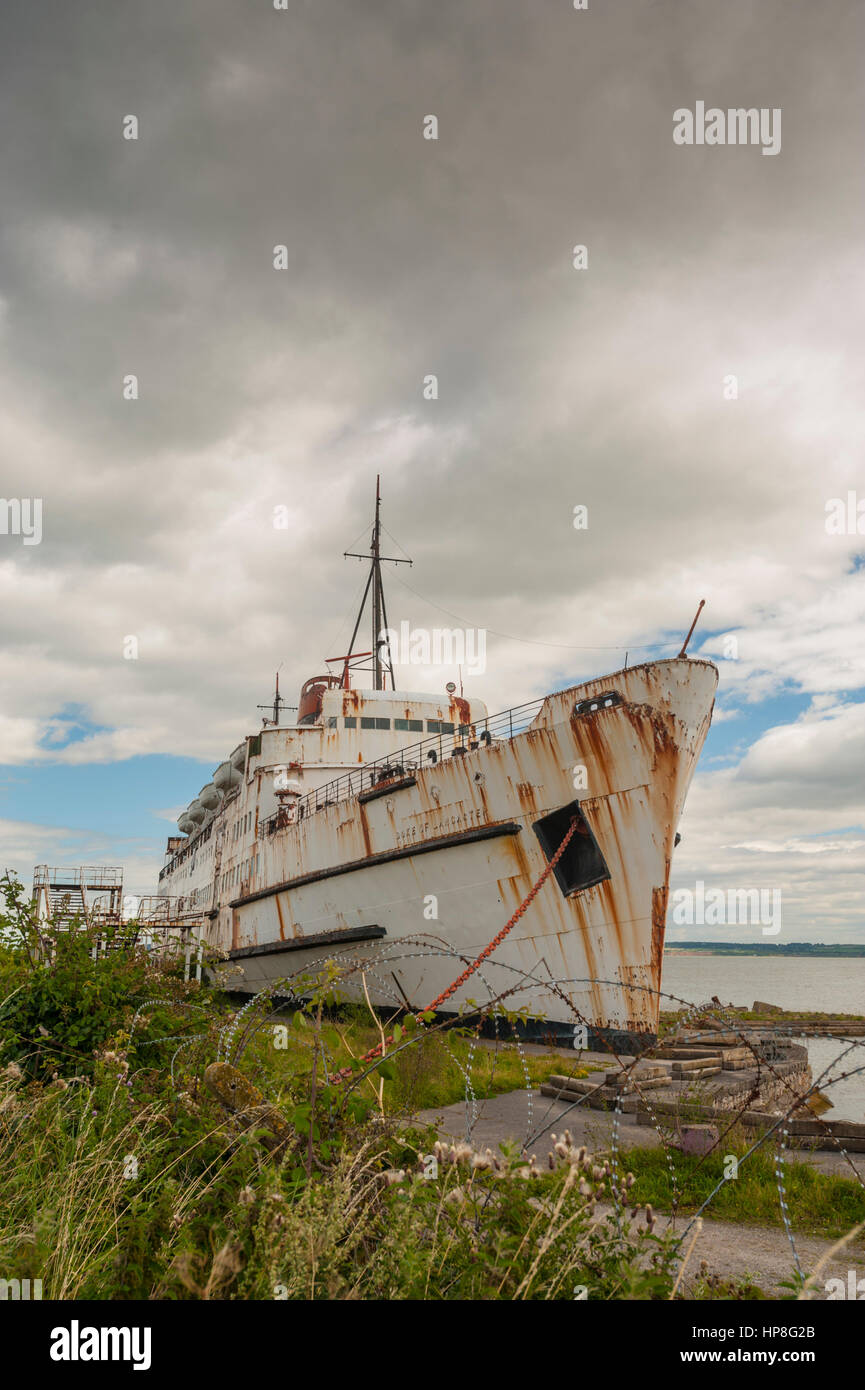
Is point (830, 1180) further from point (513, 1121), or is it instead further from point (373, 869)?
point (373, 869)

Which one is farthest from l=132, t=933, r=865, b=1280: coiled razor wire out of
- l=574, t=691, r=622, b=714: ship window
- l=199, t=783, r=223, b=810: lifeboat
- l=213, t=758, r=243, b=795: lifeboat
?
l=199, t=783, r=223, b=810: lifeboat

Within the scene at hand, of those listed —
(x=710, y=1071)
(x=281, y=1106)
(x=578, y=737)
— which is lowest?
(x=710, y=1071)

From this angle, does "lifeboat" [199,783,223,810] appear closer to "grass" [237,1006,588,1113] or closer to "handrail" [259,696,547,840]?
"handrail" [259,696,547,840]

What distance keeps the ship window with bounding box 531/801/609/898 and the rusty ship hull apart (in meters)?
0.02

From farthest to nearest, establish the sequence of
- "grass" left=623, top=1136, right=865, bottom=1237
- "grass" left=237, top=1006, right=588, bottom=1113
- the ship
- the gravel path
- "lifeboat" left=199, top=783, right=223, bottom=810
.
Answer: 1. "lifeboat" left=199, top=783, right=223, bottom=810
2. the ship
3. "grass" left=237, top=1006, right=588, bottom=1113
4. "grass" left=623, top=1136, right=865, bottom=1237
5. the gravel path

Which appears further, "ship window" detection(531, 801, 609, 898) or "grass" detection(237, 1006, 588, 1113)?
"ship window" detection(531, 801, 609, 898)

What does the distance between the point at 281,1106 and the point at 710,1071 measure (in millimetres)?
8134
